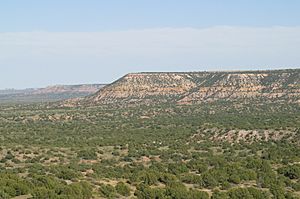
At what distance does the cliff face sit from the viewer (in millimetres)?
145875

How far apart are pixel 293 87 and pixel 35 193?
124m

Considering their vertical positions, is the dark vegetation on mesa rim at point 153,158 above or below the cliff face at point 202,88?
below

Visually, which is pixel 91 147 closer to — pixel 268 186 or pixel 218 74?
pixel 268 186

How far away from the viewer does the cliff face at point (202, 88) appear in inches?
5743

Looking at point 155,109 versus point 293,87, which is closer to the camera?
point 155,109

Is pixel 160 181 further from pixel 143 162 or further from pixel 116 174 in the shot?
pixel 143 162

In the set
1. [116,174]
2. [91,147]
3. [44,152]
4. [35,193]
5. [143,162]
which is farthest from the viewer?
[91,147]

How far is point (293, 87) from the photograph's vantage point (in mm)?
140875

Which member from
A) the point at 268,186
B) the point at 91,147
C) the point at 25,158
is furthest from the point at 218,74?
the point at 268,186

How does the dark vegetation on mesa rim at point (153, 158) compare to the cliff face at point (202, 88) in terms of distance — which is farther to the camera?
the cliff face at point (202, 88)

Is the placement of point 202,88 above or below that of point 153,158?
above

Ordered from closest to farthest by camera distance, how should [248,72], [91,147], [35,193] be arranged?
[35,193] → [91,147] → [248,72]

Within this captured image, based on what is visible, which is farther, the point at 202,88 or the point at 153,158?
the point at 202,88

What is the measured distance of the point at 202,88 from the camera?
160750 mm
